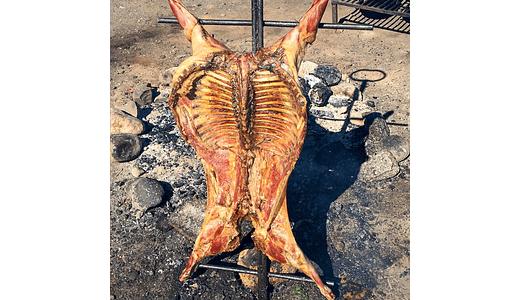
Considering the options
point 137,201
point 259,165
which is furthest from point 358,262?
point 137,201

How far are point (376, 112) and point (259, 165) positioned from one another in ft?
13.2

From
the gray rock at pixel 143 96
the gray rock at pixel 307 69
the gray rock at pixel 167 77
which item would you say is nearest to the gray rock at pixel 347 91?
the gray rock at pixel 307 69

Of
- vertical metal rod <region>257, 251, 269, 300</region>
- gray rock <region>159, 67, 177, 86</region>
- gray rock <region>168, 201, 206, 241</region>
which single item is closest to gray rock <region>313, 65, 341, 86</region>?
gray rock <region>159, 67, 177, 86</region>

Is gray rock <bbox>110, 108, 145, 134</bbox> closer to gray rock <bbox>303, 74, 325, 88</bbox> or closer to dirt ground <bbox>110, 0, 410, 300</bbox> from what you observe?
dirt ground <bbox>110, 0, 410, 300</bbox>

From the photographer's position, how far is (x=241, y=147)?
14.1 feet

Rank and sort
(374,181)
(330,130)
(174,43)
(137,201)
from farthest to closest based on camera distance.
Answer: (174,43) → (330,130) → (374,181) → (137,201)

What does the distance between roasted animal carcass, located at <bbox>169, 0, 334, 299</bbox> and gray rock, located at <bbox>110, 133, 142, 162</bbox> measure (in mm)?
2835

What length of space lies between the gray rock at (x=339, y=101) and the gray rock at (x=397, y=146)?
1.13m

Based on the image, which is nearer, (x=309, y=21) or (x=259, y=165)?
(x=309, y=21)

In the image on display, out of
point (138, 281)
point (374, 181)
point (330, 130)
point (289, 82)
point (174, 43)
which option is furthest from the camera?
point (174, 43)

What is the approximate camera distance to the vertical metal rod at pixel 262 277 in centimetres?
470

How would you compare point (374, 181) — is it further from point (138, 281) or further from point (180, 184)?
point (138, 281)

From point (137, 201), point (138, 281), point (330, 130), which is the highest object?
point (330, 130)

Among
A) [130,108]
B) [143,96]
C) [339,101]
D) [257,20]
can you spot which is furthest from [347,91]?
[257,20]
